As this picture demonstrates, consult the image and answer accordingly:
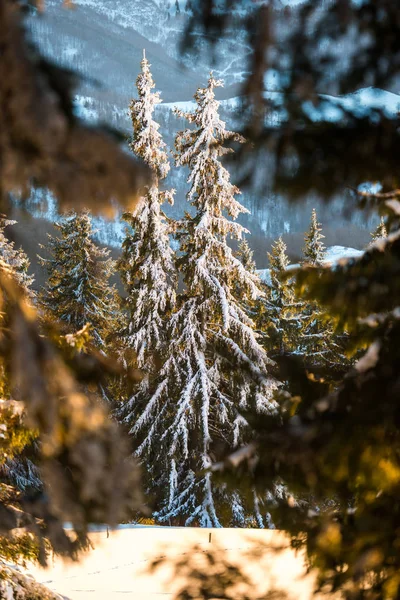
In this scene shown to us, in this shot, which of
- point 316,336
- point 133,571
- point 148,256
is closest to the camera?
point 133,571

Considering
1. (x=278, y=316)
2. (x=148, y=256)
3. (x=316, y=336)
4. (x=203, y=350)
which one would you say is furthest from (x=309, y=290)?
(x=278, y=316)

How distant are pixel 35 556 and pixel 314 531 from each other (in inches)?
131

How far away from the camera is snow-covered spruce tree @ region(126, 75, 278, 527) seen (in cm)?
1184

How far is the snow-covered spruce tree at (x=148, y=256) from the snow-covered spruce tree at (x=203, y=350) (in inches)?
22.3

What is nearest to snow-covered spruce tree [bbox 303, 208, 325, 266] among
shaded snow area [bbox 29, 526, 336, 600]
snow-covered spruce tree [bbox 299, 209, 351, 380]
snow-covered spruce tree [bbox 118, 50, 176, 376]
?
snow-covered spruce tree [bbox 299, 209, 351, 380]

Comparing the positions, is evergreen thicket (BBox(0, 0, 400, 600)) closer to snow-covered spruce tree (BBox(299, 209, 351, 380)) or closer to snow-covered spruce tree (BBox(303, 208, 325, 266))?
snow-covered spruce tree (BBox(299, 209, 351, 380))

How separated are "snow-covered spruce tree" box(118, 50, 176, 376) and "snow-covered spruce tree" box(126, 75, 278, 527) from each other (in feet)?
1.86

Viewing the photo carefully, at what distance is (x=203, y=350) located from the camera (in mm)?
12242

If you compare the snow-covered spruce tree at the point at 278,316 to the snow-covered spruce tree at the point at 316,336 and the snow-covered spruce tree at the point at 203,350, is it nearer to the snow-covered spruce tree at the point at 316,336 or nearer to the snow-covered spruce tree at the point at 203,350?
the snow-covered spruce tree at the point at 316,336

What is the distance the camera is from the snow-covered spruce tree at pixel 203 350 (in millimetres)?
11844

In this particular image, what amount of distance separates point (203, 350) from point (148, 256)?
3.12m

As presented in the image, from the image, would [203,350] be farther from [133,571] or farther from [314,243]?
[314,243]

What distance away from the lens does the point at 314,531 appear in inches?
93.6

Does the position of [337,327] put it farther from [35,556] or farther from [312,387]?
[35,556]
